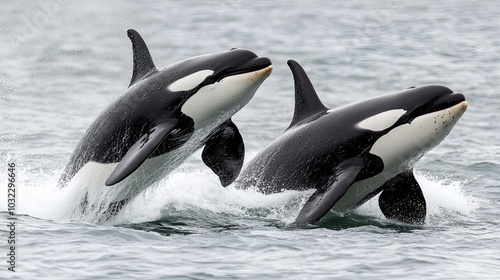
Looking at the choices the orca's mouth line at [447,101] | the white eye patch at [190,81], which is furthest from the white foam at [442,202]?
the white eye patch at [190,81]

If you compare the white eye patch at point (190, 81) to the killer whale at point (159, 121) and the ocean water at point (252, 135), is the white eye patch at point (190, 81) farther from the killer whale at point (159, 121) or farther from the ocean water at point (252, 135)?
the ocean water at point (252, 135)

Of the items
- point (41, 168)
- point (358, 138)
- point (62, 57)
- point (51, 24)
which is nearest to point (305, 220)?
point (358, 138)

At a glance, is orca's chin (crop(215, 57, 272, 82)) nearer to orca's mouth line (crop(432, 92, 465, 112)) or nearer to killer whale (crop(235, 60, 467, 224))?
killer whale (crop(235, 60, 467, 224))

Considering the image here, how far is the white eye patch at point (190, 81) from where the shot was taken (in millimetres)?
12695

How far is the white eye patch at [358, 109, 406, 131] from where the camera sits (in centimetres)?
1255

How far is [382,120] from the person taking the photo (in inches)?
496

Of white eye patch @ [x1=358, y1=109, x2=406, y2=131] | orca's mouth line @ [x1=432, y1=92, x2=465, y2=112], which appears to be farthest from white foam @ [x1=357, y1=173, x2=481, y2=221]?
orca's mouth line @ [x1=432, y1=92, x2=465, y2=112]

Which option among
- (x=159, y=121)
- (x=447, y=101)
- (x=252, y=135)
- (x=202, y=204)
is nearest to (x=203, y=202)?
(x=202, y=204)

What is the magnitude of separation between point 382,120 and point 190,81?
2.34 metres

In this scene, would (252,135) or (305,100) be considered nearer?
(305,100)

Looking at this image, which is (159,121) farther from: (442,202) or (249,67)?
(442,202)

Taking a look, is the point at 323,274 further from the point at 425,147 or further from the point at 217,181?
the point at 217,181

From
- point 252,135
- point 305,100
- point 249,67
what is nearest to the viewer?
point 249,67

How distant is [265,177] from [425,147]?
6.68 feet
